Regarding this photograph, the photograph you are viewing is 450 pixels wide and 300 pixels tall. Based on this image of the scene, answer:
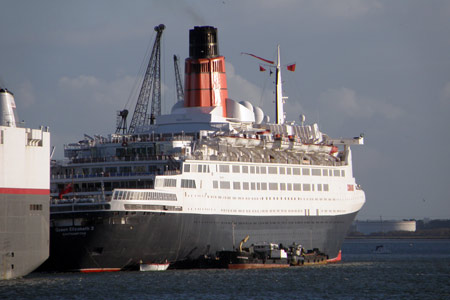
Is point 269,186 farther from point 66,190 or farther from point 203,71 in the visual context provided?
point 66,190

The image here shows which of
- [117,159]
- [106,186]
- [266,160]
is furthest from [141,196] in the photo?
[266,160]

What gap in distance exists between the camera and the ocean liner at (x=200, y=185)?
7144 cm

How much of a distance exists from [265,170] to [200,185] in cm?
881

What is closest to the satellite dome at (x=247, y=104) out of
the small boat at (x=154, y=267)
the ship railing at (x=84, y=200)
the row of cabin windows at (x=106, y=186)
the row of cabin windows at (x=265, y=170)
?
the row of cabin windows at (x=265, y=170)

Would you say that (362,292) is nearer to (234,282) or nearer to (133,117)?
(234,282)

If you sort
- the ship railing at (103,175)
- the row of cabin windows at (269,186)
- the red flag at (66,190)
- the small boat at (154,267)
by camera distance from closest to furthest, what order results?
the small boat at (154,267) → the red flag at (66,190) → the ship railing at (103,175) → the row of cabin windows at (269,186)

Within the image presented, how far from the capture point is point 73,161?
81875 millimetres

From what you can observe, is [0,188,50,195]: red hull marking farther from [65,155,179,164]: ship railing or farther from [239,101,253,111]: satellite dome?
[239,101,253,111]: satellite dome

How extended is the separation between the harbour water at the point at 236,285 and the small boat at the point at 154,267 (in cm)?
77

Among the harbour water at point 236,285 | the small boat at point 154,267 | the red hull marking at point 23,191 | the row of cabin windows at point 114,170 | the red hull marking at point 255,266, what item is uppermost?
the row of cabin windows at point 114,170

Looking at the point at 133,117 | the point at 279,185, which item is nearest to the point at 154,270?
the point at 279,185

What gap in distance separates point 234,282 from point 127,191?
1041 centimetres

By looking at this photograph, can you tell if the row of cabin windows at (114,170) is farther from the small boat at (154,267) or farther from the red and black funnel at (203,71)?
the red and black funnel at (203,71)

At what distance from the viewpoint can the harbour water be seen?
193 ft
